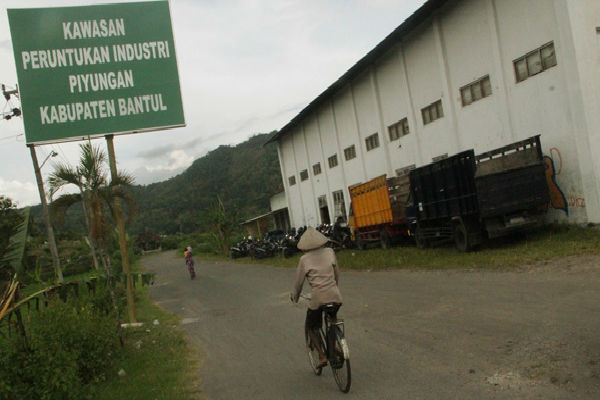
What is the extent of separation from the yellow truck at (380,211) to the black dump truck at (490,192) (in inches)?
144

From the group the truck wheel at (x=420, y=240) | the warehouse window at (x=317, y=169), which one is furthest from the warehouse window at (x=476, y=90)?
the warehouse window at (x=317, y=169)

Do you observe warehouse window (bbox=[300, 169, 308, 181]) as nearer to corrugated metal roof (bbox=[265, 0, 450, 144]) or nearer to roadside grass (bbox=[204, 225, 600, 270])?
corrugated metal roof (bbox=[265, 0, 450, 144])

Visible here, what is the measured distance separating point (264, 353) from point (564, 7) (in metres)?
12.3

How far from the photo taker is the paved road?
5051 millimetres

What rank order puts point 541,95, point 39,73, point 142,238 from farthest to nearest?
point 142,238 → point 541,95 → point 39,73

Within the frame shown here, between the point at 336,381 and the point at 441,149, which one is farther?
the point at 441,149

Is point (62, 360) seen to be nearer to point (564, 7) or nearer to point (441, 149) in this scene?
point (564, 7)

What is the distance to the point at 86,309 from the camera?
291 inches

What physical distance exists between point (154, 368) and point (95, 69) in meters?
6.89

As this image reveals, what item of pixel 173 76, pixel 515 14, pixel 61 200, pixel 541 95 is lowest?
pixel 61 200

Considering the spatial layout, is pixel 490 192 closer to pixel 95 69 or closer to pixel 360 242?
pixel 95 69

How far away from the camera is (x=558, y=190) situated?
15.1 meters

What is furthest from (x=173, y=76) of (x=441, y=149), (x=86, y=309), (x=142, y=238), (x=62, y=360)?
(x=142, y=238)

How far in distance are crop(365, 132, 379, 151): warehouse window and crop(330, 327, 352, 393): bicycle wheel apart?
2184cm
